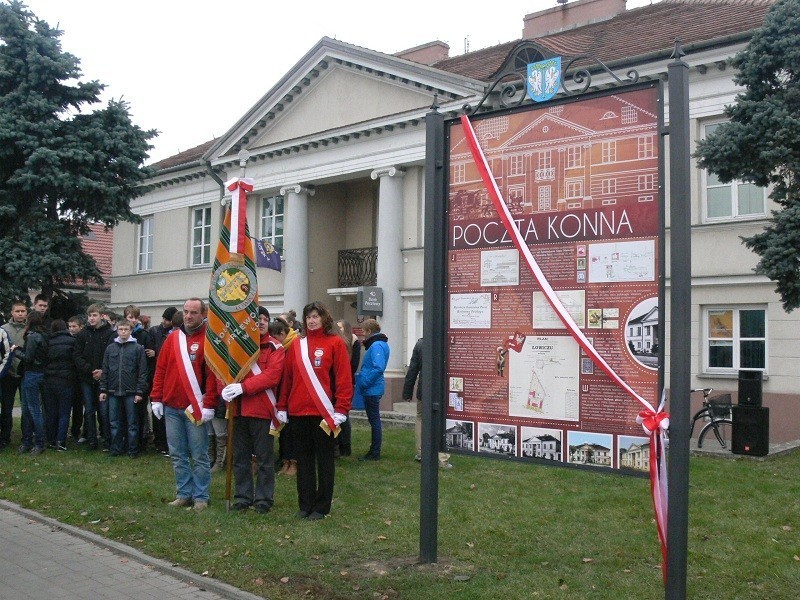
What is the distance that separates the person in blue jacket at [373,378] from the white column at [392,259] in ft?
38.0

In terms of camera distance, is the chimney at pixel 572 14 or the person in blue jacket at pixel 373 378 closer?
the person in blue jacket at pixel 373 378

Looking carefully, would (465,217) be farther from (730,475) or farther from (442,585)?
(730,475)

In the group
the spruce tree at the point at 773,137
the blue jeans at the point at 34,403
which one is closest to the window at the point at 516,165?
the spruce tree at the point at 773,137

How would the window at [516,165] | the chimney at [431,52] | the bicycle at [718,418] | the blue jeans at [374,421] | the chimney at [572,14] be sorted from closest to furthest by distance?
1. the window at [516,165]
2. the blue jeans at [374,421]
3. the bicycle at [718,418]
4. the chimney at [572,14]
5. the chimney at [431,52]

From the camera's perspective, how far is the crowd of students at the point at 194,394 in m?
8.18

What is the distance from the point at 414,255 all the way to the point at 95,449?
1239 cm

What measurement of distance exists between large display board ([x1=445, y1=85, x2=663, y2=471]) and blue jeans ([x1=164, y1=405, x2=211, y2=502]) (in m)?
3.00

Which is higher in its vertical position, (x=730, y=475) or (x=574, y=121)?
(x=574, y=121)

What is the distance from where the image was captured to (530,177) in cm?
627

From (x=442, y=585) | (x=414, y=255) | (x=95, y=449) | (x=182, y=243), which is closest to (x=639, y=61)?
(x=414, y=255)

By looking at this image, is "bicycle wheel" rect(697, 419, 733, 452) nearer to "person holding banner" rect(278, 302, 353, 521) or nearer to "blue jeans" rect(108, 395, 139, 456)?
"person holding banner" rect(278, 302, 353, 521)

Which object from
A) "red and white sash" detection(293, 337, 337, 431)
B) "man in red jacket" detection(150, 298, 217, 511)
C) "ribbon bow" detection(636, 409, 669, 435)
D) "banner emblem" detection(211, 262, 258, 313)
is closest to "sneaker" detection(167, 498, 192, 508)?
"man in red jacket" detection(150, 298, 217, 511)

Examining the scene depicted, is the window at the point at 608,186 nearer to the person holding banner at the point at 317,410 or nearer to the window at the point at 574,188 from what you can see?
the window at the point at 574,188

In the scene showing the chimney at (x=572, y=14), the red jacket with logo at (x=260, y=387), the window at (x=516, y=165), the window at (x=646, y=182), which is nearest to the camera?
the window at (x=646, y=182)
